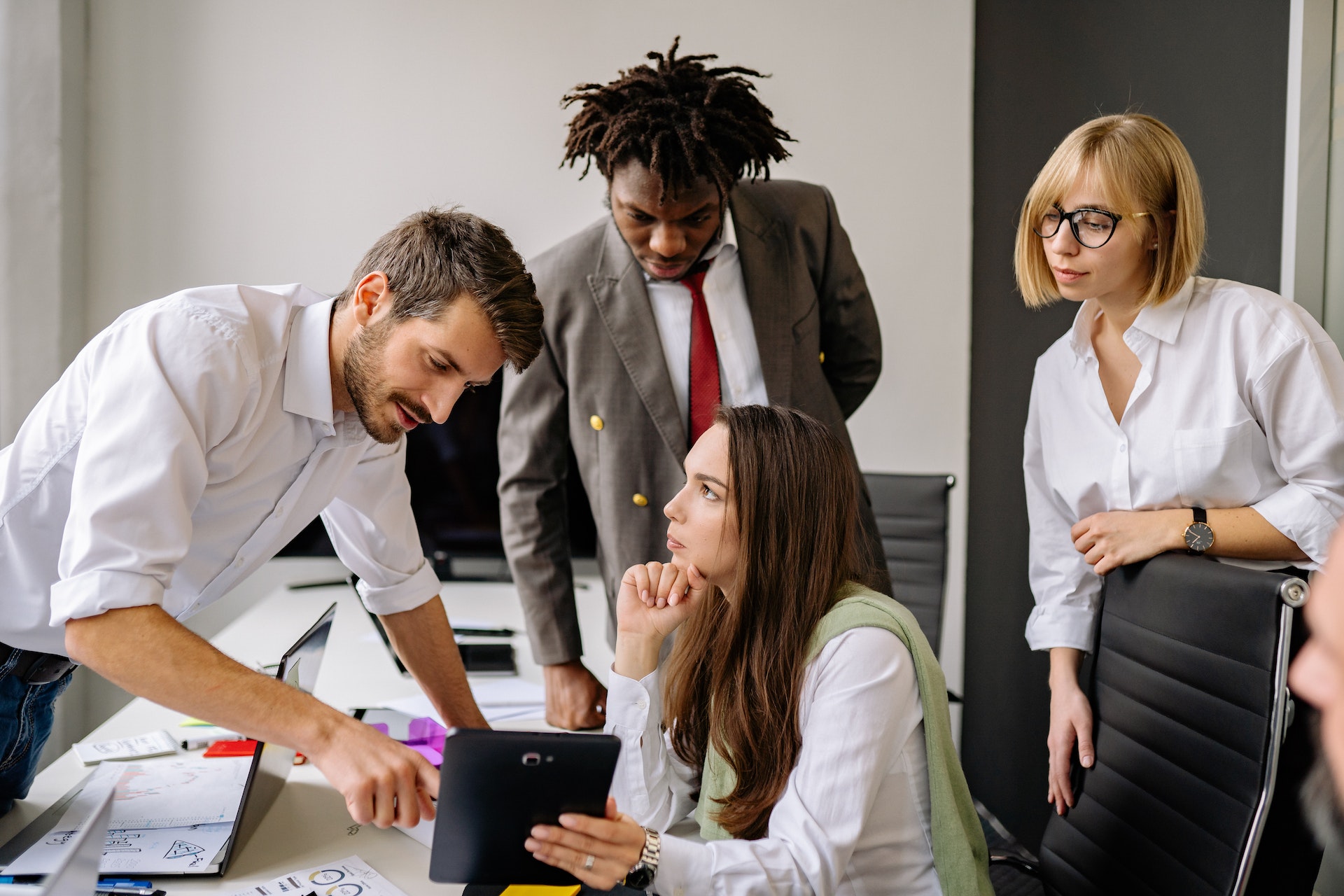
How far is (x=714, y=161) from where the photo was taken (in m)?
1.64

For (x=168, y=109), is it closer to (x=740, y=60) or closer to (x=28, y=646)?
(x=740, y=60)

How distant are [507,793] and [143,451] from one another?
0.57 m

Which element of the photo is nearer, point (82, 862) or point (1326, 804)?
point (1326, 804)

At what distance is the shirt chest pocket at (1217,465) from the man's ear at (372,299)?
113cm

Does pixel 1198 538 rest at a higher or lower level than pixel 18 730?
higher

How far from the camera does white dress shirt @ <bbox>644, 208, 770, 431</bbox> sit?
1.83m

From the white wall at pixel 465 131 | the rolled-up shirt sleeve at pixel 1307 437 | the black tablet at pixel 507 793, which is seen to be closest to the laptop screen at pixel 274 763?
the black tablet at pixel 507 793

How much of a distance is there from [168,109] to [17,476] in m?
2.33

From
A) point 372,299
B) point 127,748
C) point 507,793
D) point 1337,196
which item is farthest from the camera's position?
point 127,748

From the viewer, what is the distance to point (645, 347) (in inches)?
70.7

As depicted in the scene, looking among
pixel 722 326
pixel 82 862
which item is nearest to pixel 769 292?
pixel 722 326

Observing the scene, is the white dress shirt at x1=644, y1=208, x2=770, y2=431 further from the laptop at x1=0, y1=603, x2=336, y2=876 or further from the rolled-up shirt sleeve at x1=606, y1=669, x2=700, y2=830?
the laptop at x1=0, y1=603, x2=336, y2=876

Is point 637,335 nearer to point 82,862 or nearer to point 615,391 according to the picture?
point 615,391

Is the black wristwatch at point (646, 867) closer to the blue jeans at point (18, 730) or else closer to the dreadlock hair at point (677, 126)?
the blue jeans at point (18, 730)
